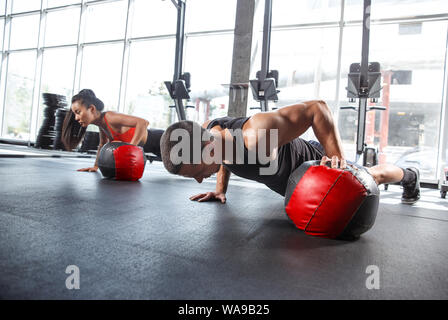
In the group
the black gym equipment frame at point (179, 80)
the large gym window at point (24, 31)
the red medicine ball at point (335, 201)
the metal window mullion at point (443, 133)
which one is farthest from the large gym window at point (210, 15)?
the red medicine ball at point (335, 201)

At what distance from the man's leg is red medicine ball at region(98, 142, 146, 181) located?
2151 mm

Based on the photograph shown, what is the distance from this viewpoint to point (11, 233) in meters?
1.09

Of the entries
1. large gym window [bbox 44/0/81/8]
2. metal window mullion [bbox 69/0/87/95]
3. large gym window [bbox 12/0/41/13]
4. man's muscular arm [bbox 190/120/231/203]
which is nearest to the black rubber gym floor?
man's muscular arm [bbox 190/120/231/203]

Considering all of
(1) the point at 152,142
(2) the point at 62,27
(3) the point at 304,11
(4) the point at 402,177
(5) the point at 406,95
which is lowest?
(4) the point at 402,177

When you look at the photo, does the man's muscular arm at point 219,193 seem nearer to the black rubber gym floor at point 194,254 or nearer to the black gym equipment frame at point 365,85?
the black rubber gym floor at point 194,254

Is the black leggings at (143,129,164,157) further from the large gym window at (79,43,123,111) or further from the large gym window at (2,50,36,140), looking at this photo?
the large gym window at (2,50,36,140)

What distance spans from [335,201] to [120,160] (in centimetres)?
225

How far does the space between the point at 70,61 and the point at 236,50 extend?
16.5 ft

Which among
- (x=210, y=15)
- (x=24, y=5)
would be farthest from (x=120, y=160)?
(x=24, y=5)

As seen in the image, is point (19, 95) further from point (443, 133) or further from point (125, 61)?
point (443, 133)

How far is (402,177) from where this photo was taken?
2268 millimetres

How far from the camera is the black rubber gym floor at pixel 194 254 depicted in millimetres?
744

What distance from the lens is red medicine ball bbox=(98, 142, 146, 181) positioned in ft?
9.29

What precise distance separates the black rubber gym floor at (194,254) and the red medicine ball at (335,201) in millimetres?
63
